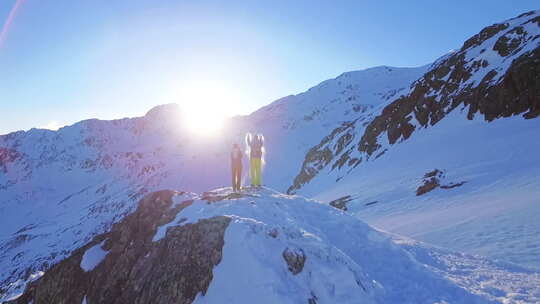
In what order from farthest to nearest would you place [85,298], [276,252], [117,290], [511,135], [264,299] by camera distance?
[511,135] < [85,298] < [117,290] < [276,252] < [264,299]

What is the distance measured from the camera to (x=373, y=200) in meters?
31.4

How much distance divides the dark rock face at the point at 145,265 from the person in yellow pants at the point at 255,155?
4.82 metres

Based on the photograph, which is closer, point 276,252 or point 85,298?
point 276,252

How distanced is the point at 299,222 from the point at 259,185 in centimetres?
580

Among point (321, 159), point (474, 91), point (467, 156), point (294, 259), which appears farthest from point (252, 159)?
point (321, 159)

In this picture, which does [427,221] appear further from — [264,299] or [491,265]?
[264,299]

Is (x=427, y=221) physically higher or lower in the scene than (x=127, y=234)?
lower

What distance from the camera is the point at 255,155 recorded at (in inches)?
702

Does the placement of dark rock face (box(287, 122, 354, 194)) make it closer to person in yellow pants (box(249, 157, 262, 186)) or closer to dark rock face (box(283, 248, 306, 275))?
person in yellow pants (box(249, 157, 262, 186))

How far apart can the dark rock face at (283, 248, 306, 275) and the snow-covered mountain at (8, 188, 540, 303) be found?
0.03 metres

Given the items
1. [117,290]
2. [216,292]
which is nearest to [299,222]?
[216,292]

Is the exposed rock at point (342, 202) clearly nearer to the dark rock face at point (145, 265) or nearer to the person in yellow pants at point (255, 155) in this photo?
the person in yellow pants at point (255, 155)

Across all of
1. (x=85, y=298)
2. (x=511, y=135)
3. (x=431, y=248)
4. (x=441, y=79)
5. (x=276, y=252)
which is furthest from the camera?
(x=441, y=79)

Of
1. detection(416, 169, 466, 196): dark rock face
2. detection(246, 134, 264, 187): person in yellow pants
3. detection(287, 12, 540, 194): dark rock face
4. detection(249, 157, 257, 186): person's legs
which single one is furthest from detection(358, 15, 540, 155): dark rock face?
detection(249, 157, 257, 186): person's legs
